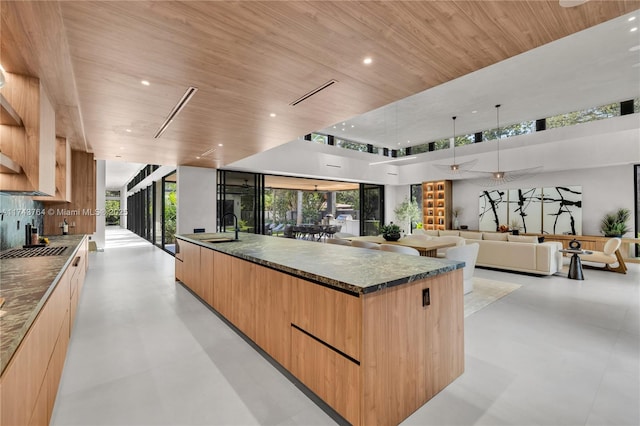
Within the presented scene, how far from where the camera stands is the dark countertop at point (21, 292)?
0.97m

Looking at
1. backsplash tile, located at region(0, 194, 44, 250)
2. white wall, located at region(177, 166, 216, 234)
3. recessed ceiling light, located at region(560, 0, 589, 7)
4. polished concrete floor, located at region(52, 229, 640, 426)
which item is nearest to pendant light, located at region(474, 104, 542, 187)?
polished concrete floor, located at region(52, 229, 640, 426)

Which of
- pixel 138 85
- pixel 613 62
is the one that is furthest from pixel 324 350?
pixel 613 62

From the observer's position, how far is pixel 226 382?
2.18 m

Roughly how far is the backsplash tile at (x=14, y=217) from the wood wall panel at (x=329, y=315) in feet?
10.8

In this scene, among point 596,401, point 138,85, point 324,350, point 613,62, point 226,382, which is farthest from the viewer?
point 613,62

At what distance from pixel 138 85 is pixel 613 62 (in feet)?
24.6

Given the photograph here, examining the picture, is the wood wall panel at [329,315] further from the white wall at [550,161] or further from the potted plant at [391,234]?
the white wall at [550,161]

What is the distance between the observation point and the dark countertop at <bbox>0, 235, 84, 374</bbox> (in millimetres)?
969

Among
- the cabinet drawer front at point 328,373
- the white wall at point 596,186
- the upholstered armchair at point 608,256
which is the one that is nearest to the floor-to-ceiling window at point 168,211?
the cabinet drawer front at point 328,373

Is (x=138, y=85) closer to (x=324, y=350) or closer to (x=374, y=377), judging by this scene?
(x=324, y=350)

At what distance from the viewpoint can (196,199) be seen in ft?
24.9

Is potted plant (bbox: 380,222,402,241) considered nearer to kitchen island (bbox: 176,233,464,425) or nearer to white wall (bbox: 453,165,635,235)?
kitchen island (bbox: 176,233,464,425)

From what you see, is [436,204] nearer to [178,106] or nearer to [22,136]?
[178,106]

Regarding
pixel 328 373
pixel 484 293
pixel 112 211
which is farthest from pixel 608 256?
pixel 112 211
